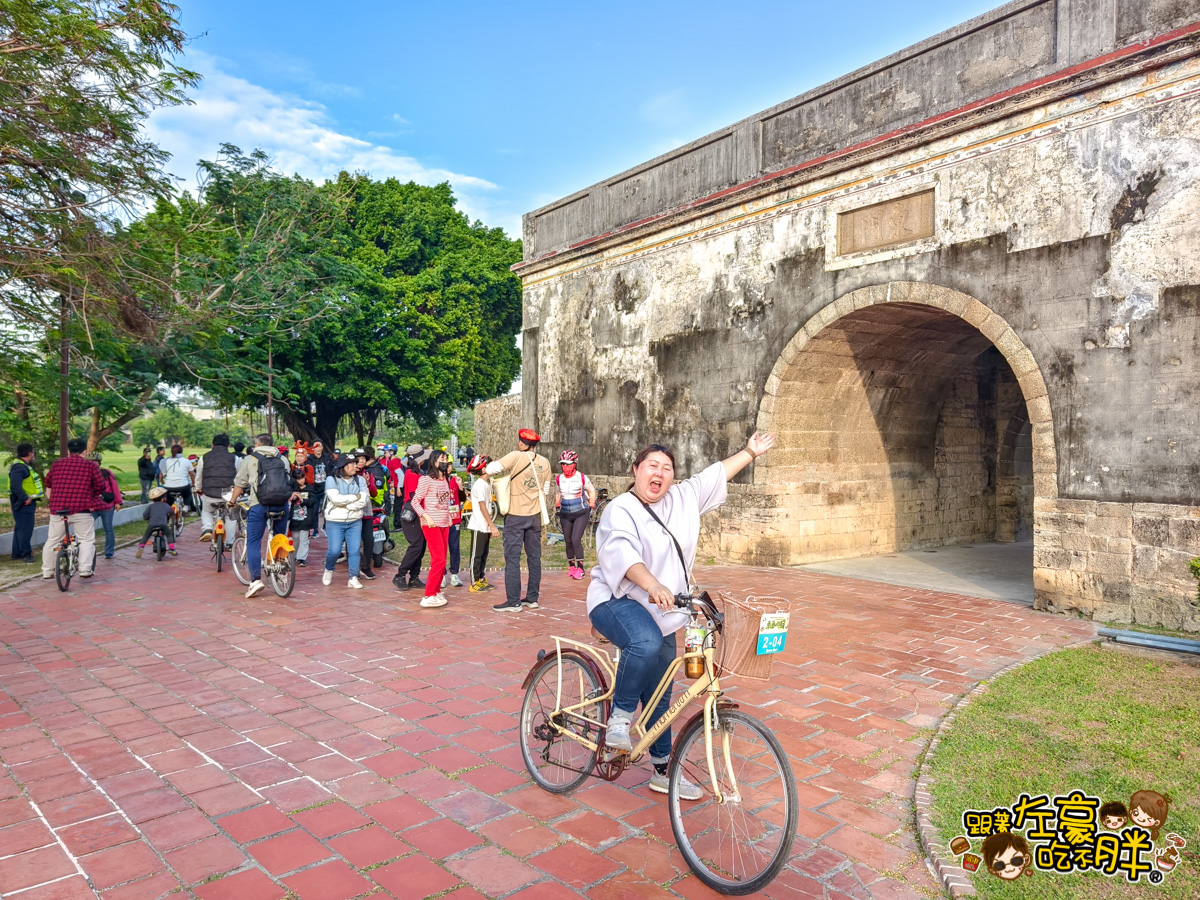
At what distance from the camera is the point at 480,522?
8.45 m

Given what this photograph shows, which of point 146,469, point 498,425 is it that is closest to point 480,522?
point 498,425

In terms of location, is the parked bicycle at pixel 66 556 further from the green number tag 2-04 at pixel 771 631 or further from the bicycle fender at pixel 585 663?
the green number tag 2-04 at pixel 771 631

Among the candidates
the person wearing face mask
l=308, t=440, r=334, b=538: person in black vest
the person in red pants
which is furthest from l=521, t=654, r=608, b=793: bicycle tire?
l=308, t=440, r=334, b=538: person in black vest

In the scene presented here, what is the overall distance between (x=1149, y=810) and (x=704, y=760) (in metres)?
2.04

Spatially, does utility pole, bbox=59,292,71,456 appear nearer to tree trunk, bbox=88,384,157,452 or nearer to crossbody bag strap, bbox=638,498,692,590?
tree trunk, bbox=88,384,157,452

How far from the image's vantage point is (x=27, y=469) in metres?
11.1

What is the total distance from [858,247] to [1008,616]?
4.63 m

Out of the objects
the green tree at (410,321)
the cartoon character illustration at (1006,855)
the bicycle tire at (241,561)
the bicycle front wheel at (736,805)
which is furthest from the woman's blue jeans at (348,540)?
the green tree at (410,321)

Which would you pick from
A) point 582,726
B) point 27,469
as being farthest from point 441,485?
point 27,469

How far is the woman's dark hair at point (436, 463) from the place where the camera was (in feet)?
27.2

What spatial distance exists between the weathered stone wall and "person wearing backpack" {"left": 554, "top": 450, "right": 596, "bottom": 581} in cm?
632

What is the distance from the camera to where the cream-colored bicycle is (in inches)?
112

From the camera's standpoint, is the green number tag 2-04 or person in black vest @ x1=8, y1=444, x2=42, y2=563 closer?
the green number tag 2-04

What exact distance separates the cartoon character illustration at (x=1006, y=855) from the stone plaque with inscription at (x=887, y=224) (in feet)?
23.5
